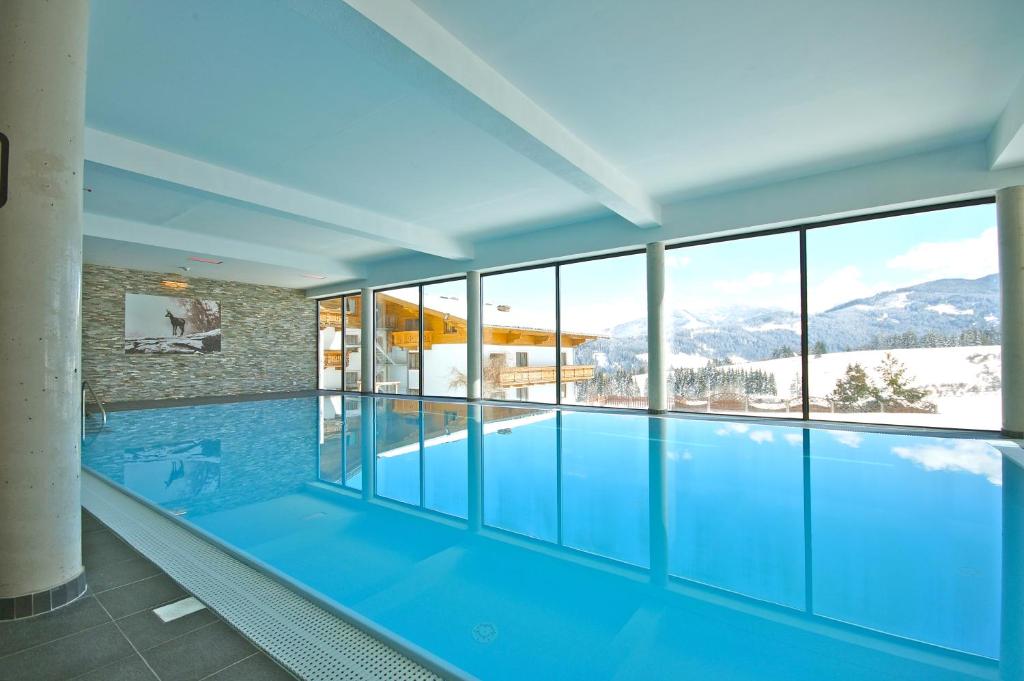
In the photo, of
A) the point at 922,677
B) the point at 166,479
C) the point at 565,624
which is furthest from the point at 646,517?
the point at 166,479

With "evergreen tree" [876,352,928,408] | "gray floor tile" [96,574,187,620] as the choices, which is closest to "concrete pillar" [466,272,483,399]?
"evergreen tree" [876,352,928,408]

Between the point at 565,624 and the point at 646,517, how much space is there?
4.25 ft

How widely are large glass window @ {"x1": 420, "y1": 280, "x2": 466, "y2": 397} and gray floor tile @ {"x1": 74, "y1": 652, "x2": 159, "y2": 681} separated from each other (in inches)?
317

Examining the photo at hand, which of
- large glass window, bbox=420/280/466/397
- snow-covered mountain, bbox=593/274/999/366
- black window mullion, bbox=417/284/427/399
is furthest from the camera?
black window mullion, bbox=417/284/427/399

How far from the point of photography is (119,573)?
197 cm

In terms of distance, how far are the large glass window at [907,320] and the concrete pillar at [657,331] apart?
5.68 ft

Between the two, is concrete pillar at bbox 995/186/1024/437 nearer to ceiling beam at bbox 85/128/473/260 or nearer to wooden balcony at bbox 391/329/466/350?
ceiling beam at bbox 85/128/473/260

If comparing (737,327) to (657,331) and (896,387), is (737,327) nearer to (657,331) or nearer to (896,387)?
(657,331)

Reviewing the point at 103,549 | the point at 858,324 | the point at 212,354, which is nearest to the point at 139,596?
the point at 103,549

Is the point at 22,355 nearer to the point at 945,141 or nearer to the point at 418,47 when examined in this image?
the point at 418,47

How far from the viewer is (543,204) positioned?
252 inches

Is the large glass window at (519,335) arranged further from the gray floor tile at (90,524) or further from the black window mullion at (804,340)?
the gray floor tile at (90,524)

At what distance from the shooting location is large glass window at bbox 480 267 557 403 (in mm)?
8312

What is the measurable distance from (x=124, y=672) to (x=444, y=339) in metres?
8.68
